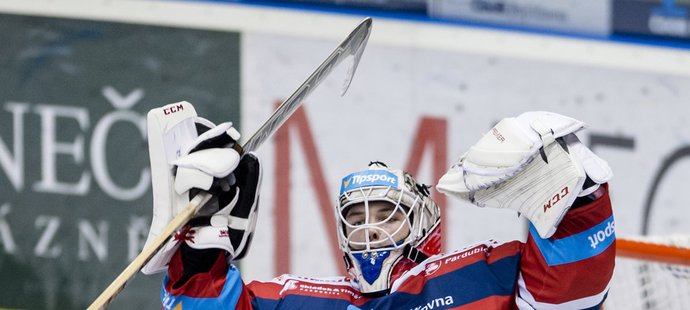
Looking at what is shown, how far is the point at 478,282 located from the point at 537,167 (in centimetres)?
29

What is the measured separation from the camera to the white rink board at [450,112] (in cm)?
529

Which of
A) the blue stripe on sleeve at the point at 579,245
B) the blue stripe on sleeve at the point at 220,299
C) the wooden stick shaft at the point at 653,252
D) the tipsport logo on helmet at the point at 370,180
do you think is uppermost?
the tipsport logo on helmet at the point at 370,180

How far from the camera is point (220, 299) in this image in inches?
128

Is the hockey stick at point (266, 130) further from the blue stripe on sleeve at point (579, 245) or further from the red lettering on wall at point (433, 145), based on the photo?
the red lettering on wall at point (433, 145)

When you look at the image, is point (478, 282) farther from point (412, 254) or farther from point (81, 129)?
point (81, 129)

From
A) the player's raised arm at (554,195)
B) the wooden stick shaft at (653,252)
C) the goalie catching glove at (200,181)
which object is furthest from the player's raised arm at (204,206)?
the wooden stick shaft at (653,252)

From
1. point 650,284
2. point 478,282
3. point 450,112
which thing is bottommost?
point 650,284

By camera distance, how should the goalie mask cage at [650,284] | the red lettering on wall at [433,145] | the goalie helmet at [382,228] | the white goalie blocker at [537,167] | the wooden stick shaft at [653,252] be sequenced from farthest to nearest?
the red lettering on wall at [433,145] < the goalie mask cage at [650,284] < the wooden stick shaft at [653,252] < the goalie helmet at [382,228] < the white goalie blocker at [537,167]

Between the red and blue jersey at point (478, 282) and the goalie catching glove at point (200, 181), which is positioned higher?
the goalie catching glove at point (200, 181)

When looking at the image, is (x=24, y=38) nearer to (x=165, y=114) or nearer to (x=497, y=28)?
(x=497, y=28)

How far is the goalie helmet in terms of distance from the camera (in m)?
3.35

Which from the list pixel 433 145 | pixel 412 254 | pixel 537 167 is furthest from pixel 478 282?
pixel 433 145

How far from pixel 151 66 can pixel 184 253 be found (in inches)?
85.7

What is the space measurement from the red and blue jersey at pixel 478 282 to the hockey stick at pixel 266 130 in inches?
3.8
